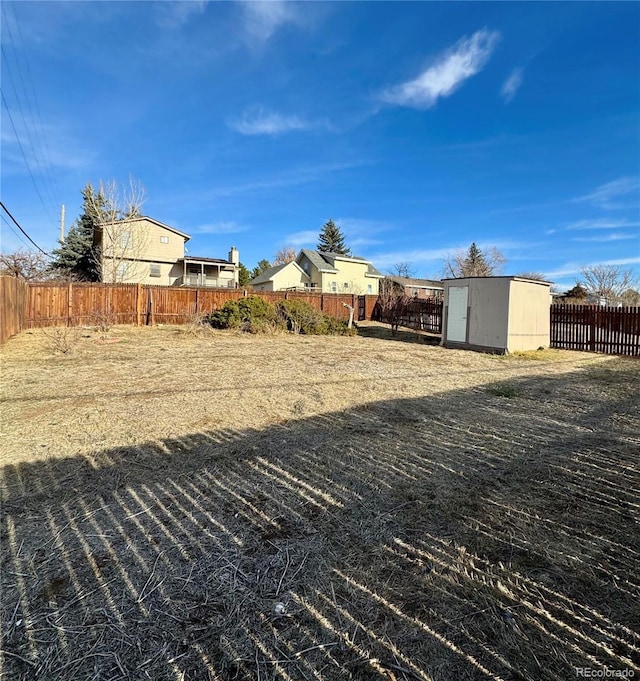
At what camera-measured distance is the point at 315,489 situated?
2535 mm

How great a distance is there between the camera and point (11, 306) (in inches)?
399

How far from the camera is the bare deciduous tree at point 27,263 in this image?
17714mm

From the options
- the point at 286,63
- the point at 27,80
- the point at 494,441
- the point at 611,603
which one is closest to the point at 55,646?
the point at 611,603

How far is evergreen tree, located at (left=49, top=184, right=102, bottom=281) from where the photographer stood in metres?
25.6

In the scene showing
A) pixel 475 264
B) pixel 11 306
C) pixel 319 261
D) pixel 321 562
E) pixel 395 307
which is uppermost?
pixel 475 264

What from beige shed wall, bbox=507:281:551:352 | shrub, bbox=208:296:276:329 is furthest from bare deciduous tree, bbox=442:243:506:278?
shrub, bbox=208:296:276:329

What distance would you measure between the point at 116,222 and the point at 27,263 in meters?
5.20

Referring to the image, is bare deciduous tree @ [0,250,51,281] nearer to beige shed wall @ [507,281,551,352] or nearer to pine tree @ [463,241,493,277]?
beige shed wall @ [507,281,551,352]

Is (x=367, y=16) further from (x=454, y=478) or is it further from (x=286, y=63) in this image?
(x=454, y=478)

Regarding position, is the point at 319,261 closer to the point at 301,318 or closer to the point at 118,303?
the point at 301,318

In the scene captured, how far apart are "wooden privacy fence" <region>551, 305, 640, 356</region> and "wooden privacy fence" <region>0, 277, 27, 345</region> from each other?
15.8 m

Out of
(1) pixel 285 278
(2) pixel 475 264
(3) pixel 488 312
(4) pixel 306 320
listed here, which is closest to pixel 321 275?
(1) pixel 285 278

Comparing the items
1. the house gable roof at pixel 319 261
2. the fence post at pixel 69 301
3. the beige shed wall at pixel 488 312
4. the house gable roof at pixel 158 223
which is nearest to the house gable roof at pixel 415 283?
the house gable roof at pixel 319 261

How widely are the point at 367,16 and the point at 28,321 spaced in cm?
1415
